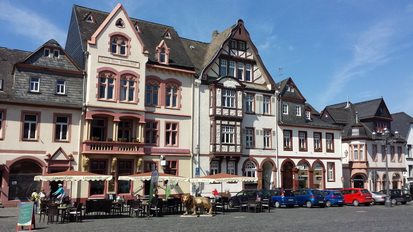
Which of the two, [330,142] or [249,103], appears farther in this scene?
[330,142]

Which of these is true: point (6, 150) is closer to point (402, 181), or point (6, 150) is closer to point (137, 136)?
point (137, 136)

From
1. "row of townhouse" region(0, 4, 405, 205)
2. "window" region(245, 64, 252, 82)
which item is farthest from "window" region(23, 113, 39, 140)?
"window" region(245, 64, 252, 82)

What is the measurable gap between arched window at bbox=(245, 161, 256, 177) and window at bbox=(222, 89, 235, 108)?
5761mm

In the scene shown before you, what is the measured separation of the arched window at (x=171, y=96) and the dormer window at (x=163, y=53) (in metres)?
2.11

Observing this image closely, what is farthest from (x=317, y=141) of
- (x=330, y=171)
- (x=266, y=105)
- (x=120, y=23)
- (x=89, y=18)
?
(x=89, y=18)

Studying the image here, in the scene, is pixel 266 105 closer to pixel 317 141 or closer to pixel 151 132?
pixel 317 141

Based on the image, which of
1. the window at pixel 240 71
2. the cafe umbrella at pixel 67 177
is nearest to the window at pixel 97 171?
the cafe umbrella at pixel 67 177

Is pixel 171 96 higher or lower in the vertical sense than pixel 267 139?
higher

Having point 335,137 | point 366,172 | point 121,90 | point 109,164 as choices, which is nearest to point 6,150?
point 109,164

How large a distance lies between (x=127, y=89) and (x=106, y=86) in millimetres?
1673

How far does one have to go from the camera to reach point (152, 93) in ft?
108

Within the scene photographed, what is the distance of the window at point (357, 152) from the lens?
4728cm

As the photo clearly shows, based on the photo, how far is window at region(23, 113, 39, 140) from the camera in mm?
27828

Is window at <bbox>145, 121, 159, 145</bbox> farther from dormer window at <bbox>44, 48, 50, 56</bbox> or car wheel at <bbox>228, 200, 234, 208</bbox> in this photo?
dormer window at <bbox>44, 48, 50, 56</bbox>
